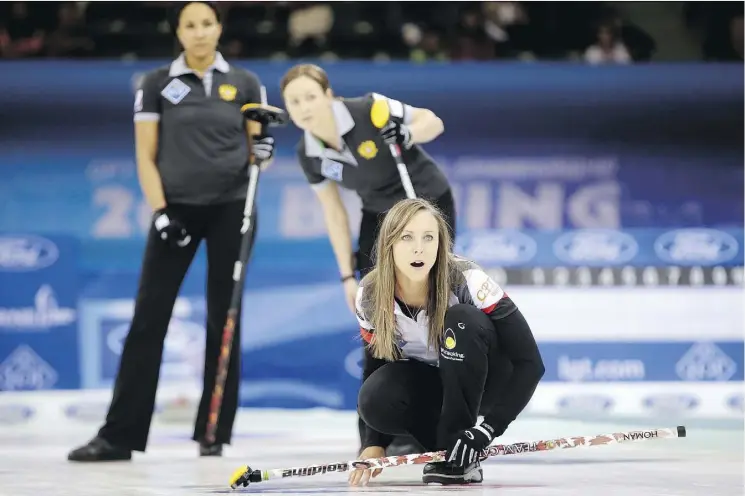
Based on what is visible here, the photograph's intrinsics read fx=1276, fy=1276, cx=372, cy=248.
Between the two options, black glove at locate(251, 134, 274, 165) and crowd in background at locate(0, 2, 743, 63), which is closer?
black glove at locate(251, 134, 274, 165)

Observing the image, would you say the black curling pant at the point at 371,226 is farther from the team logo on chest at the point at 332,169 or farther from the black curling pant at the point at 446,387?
the black curling pant at the point at 446,387

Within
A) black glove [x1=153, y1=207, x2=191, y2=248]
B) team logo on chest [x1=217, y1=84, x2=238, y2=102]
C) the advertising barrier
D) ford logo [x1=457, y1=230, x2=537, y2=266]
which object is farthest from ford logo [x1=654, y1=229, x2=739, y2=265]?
the advertising barrier

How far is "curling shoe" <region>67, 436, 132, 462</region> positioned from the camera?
4230 mm

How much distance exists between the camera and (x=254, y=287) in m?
6.34

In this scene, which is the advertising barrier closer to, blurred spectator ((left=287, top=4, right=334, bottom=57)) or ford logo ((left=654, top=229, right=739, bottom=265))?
blurred spectator ((left=287, top=4, right=334, bottom=57))

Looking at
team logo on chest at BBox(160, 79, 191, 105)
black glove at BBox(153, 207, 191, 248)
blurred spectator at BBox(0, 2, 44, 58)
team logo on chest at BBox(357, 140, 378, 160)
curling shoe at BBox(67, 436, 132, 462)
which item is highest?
blurred spectator at BBox(0, 2, 44, 58)

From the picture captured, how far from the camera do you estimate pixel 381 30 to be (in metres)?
6.80

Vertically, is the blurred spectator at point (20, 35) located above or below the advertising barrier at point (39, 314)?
above

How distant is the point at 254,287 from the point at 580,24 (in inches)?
89.2

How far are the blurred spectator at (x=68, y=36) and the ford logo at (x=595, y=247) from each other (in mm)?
2676

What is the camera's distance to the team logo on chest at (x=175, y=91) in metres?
4.59

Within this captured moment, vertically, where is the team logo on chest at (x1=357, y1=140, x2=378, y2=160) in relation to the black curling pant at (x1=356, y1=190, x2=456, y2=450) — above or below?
above

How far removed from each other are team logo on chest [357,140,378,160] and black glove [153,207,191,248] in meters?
0.69

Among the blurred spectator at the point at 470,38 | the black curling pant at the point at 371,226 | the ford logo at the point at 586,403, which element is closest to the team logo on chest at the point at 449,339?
the black curling pant at the point at 371,226
